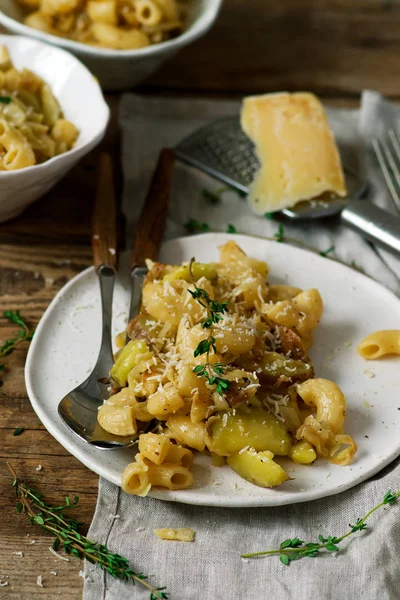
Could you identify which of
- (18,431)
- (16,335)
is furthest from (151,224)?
(18,431)

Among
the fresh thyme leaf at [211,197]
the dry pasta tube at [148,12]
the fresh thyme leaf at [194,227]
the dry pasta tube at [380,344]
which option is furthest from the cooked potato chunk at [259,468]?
the dry pasta tube at [148,12]

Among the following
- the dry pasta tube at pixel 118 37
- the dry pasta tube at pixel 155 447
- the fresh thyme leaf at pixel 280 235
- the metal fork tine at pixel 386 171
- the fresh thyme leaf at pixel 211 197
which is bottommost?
the fresh thyme leaf at pixel 211 197

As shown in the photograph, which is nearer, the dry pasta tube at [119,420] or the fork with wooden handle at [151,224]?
the dry pasta tube at [119,420]

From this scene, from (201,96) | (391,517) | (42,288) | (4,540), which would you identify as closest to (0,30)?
(201,96)

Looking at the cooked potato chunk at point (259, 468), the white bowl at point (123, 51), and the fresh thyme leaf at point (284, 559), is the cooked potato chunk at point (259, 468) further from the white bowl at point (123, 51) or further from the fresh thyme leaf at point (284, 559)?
the white bowl at point (123, 51)

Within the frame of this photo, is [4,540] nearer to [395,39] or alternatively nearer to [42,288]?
[42,288]

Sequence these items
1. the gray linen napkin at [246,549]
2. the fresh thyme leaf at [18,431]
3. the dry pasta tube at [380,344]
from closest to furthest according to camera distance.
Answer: the gray linen napkin at [246,549]
the fresh thyme leaf at [18,431]
the dry pasta tube at [380,344]
